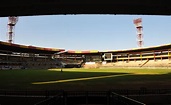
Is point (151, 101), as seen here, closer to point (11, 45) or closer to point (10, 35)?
point (11, 45)

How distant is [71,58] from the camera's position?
181m

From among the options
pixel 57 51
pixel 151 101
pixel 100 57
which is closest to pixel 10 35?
pixel 57 51

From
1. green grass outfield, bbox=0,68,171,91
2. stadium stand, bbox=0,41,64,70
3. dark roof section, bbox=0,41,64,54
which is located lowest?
green grass outfield, bbox=0,68,171,91
